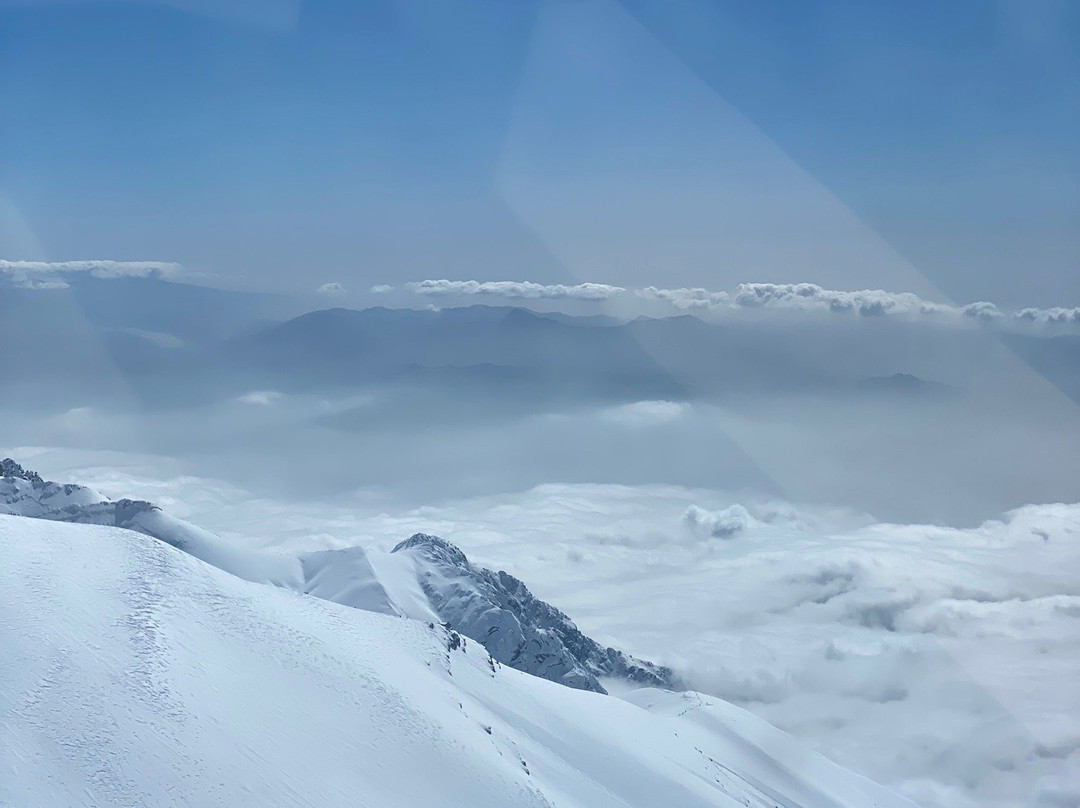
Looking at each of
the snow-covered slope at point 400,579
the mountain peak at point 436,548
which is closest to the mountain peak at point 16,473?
the snow-covered slope at point 400,579

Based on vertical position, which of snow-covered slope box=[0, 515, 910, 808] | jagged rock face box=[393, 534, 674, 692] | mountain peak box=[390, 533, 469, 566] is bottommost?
snow-covered slope box=[0, 515, 910, 808]

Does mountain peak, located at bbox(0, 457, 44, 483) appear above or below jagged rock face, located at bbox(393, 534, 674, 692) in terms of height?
below

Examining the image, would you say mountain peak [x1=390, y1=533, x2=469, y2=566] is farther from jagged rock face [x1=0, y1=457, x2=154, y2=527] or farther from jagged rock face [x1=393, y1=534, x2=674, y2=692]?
jagged rock face [x1=0, y1=457, x2=154, y2=527]

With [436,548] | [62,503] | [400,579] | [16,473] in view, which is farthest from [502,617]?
[16,473]

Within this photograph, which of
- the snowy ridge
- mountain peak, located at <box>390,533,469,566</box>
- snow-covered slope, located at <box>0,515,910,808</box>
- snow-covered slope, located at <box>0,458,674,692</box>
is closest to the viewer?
snow-covered slope, located at <box>0,515,910,808</box>

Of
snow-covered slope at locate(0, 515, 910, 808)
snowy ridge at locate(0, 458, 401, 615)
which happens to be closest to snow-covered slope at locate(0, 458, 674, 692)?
snowy ridge at locate(0, 458, 401, 615)

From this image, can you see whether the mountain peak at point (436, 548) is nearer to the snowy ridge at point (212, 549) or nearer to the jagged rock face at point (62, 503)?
the snowy ridge at point (212, 549)
